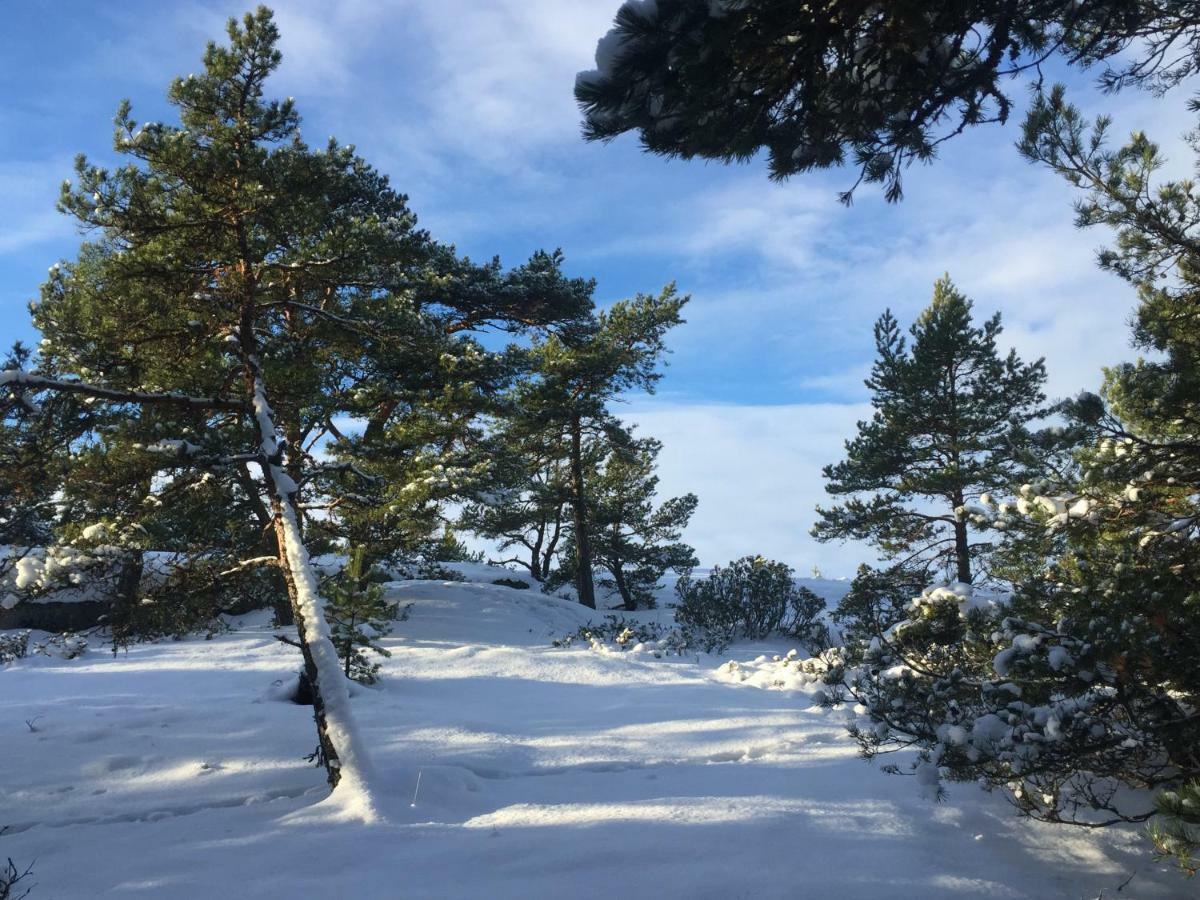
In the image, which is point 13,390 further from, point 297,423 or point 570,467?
point 570,467

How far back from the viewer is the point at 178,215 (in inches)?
235

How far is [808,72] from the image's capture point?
11.9ft

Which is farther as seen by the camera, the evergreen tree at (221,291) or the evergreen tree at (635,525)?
the evergreen tree at (635,525)

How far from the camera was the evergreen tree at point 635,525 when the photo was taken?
22.8m

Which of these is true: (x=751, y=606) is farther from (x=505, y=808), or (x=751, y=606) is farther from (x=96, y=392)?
(x=96, y=392)

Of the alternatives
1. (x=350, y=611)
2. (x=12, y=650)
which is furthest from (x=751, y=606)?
(x=12, y=650)

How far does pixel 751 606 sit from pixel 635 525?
7664 millimetres

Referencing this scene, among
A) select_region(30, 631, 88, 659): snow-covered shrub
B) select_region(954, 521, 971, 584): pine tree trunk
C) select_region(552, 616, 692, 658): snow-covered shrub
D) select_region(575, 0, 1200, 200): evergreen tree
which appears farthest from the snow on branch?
select_region(954, 521, 971, 584): pine tree trunk

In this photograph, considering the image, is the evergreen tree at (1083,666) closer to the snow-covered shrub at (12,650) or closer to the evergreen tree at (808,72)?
the evergreen tree at (808,72)

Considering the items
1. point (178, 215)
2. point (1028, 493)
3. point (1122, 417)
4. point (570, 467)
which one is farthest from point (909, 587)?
point (178, 215)

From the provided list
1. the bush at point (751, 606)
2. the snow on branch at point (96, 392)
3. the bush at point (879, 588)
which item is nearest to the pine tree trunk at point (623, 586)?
the bush at point (751, 606)

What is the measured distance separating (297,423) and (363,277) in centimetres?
336

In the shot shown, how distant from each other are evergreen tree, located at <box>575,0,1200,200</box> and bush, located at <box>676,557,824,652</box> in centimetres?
1262

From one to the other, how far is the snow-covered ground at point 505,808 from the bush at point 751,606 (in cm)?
817
